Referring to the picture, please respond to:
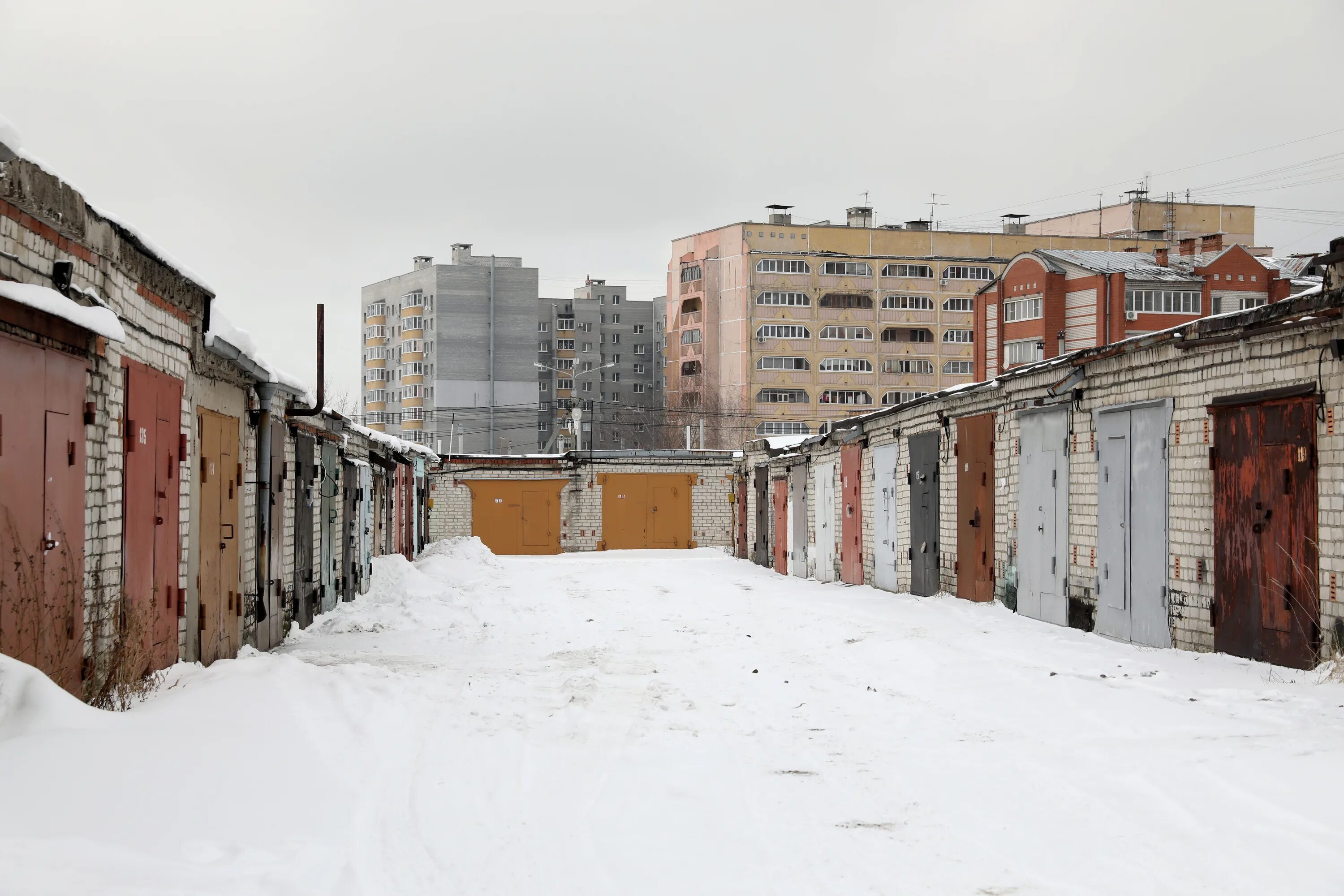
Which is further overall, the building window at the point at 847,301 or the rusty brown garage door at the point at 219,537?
the building window at the point at 847,301

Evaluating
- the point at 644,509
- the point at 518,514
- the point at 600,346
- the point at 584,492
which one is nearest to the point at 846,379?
the point at 644,509

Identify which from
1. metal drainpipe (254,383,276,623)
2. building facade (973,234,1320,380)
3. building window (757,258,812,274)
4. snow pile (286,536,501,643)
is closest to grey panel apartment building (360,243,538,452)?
building window (757,258,812,274)

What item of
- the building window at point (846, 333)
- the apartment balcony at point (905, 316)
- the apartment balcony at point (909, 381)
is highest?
the apartment balcony at point (905, 316)

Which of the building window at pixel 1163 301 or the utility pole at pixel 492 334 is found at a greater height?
the utility pole at pixel 492 334

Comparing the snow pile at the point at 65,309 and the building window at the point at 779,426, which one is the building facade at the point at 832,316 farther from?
the snow pile at the point at 65,309

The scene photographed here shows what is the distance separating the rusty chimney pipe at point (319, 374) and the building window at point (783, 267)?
193 feet

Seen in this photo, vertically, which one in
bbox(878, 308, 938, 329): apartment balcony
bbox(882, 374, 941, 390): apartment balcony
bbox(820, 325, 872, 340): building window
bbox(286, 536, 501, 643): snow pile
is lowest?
bbox(286, 536, 501, 643): snow pile

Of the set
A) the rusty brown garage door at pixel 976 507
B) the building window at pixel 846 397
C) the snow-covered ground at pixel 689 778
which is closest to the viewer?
the snow-covered ground at pixel 689 778

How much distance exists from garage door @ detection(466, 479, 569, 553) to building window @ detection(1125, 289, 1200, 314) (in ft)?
72.4

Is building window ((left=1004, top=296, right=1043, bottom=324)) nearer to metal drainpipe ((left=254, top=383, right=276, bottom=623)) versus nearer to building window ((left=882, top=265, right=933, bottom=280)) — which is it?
building window ((left=882, top=265, right=933, bottom=280))

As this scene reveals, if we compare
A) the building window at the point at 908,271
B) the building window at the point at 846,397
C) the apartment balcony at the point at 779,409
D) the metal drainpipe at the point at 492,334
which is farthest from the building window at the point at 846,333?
the metal drainpipe at the point at 492,334

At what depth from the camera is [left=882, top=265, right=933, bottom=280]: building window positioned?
72.1 m

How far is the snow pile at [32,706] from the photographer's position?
5.18 meters

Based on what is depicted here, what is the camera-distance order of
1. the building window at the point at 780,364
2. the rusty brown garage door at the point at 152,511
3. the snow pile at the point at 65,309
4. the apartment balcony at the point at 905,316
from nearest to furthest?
1. the snow pile at the point at 65,309
2. the rusty brown garage door at the point at 152,511
3. the building window at the point at 780,364
4. the apartment balcony at the point at 905,316
